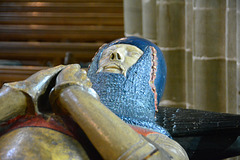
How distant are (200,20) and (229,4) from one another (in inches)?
10.8

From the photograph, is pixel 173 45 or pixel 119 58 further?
pixel 173 45

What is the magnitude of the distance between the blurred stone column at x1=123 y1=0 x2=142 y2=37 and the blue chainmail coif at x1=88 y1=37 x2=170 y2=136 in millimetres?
2395

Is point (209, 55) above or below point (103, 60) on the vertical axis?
below

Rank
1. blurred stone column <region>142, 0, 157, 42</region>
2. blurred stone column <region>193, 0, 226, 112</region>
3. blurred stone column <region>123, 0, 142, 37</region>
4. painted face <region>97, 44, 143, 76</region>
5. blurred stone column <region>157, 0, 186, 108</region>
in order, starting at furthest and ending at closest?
blurred stone column <region>123, 0, 142, 37</region> < blurred stone column <region>142, 0, 157, 42</region> < blurred stone column <region>157, 0, 186, 108</region> < blurred stone column <region>193, 0, 226, 112</region> < painted face <region>97, 44, 143, 76</region>

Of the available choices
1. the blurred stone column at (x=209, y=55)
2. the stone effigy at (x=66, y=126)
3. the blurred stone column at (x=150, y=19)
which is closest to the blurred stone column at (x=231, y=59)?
the blurred stone column at (x=209, y=55)

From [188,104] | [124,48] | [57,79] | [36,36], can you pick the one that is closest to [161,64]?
[124,48]

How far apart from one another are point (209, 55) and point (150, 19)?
1097 millimetres

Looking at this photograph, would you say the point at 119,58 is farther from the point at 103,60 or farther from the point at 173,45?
the point at 173,45

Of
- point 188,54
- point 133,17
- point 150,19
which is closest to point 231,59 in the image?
point 188,54

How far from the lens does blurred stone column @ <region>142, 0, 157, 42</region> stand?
467cm

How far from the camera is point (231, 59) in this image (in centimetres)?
363

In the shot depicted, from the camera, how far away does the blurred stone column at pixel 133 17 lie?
4922 millimetres

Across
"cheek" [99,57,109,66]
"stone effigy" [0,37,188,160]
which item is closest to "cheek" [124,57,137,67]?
"cheek" [99,57,109,66]

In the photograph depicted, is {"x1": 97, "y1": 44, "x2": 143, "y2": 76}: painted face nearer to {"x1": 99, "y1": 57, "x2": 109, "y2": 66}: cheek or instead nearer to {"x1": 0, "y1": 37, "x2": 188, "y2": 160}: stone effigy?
{"x1": 99, "y1": 57, "x2": 109, "y2": 66}: cheek
